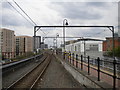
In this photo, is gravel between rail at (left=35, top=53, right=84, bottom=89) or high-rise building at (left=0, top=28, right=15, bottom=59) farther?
high-rise building at (left=0, top=28, right=15, bottom=59)

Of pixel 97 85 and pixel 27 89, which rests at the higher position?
pixel 97 85

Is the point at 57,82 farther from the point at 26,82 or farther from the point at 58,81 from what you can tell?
the point at 26,82

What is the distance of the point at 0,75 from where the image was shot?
10180 millimetres

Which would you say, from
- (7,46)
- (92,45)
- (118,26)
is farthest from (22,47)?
(118,26)

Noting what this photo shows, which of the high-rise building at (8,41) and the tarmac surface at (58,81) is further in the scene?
the high-rise building at (8,41)

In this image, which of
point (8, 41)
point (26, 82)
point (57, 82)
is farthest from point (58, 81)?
point (8, 41)

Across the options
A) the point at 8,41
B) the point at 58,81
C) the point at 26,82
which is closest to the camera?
the point at 26,82

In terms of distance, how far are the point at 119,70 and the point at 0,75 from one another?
8.43 meters

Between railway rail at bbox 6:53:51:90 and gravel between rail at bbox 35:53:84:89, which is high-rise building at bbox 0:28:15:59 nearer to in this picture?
railway rail at bbox 6:53:51:90

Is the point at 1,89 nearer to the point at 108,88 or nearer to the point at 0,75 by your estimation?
the point at 0,75

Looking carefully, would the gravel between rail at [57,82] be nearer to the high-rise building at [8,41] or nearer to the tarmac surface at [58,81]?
the tarmac surface at [58,81]

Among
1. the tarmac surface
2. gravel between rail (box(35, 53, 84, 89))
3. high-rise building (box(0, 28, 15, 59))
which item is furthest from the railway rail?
high-rise building (box(0, 28, 15, 59))

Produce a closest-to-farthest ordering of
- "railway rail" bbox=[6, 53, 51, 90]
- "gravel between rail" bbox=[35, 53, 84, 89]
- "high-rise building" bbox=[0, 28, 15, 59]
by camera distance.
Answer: "railway rail" bbox=[6, 53, 51, 90]
"gravel between rail" bbox=[35, 53, 84, 89]
"high-rise building" bbox=[0, 28, 15, 59]

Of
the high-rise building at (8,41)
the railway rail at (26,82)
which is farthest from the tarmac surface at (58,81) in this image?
the high-rise building at (8,41)
